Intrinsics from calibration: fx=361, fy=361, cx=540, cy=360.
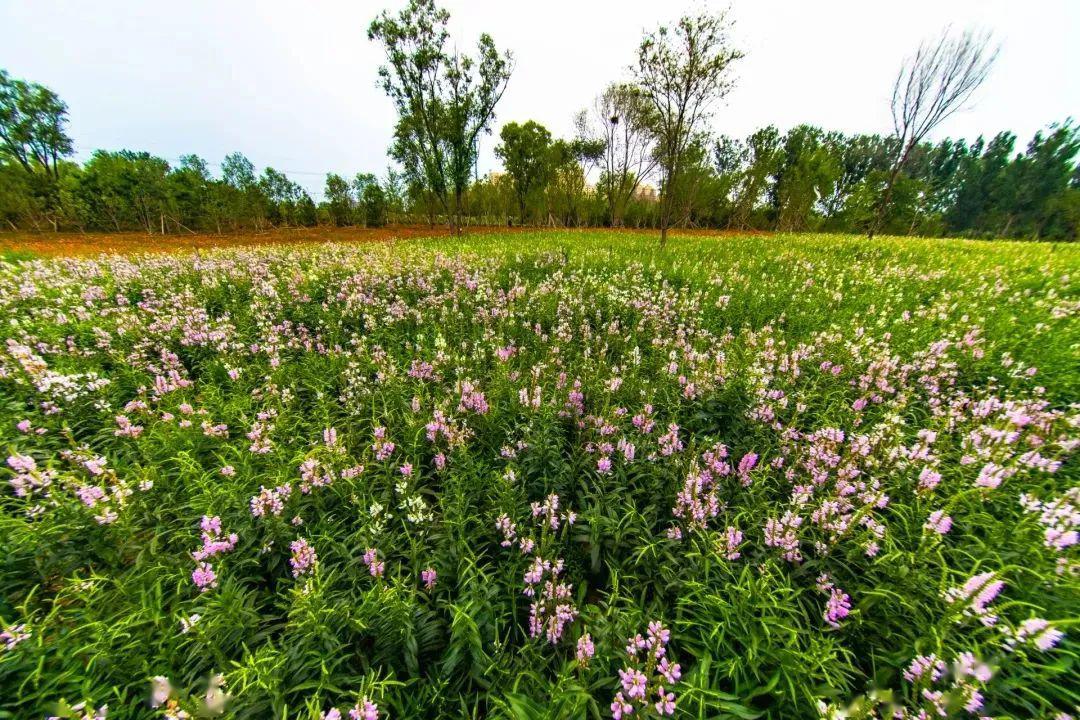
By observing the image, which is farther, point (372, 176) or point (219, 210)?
point (372, 176)

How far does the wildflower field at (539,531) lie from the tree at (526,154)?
52122mm

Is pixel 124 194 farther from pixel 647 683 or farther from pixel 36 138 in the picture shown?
pixel 647 683

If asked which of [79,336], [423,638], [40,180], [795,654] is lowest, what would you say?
[423,638]

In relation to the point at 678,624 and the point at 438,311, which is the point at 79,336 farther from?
the point at 678,624

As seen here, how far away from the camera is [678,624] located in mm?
2643

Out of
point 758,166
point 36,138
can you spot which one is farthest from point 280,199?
point 758,166

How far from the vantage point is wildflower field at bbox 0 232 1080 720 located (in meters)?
2.15

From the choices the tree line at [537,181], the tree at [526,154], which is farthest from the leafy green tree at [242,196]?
the tree at [526,154]

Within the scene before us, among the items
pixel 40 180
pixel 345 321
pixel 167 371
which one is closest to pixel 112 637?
pixel 167 371

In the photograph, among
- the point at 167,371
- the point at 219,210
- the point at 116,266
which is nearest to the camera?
the point at 167,371

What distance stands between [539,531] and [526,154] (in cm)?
5653

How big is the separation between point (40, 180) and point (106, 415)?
79304 mm

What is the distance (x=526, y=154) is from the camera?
167 ft

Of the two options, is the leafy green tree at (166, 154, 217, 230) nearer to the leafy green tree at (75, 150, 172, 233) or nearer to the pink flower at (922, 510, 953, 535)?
the leafy green tree at (75, 150, 172, 233)
